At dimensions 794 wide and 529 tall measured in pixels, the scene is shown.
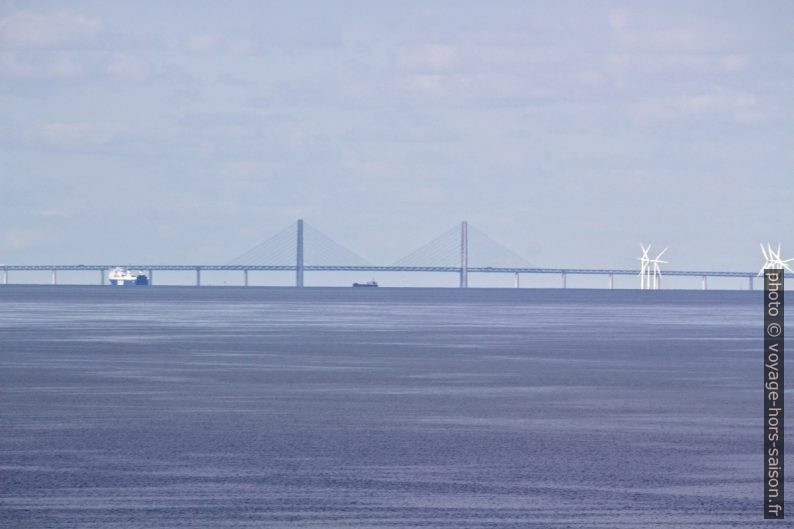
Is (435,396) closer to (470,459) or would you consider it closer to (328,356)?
(470,459)

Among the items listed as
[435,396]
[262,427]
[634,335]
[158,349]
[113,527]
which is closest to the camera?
[113,527]

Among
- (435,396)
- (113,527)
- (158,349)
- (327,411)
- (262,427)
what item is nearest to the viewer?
(113,527)

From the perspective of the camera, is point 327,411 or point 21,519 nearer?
point 21,519

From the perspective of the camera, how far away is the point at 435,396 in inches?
945

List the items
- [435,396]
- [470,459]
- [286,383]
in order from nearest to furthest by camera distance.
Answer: [470,459] → [435,396] → [286,383]

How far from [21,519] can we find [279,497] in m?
2.30

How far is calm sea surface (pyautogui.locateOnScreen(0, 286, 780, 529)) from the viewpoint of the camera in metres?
12.4

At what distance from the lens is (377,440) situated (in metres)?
17.3

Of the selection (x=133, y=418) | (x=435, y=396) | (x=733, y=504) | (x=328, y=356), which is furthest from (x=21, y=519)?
(x=328, y=356)

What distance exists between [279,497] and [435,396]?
440 inches

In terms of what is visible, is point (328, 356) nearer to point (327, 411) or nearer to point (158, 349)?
point (158, 349)

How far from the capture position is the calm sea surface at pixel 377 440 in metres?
12.4

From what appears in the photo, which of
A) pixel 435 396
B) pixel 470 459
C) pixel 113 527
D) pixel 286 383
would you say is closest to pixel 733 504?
pixel 470 459

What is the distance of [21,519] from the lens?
38.7 ft
